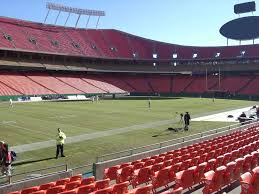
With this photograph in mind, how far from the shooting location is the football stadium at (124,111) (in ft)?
40.6

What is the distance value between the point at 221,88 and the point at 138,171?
85610 mm

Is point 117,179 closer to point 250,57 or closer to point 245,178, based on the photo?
point 245,178

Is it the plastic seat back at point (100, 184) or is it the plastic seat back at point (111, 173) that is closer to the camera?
the plastic seat back at point (100, 184)

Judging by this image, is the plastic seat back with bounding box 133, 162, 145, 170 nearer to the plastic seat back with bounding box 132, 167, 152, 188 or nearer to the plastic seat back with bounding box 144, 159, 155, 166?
the plastic seat back with bounding box 144, 159, 155, 166

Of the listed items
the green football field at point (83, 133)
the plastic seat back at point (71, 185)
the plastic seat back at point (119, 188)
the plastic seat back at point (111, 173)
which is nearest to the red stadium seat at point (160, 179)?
the plastic seat back at point (119, 188)

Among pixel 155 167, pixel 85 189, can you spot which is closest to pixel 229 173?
pixel 155 167

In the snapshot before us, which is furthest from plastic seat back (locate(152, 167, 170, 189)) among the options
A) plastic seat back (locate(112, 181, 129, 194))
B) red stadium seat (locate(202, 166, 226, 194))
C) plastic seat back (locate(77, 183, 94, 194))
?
Answer: plastic seat back (locate(77, 183, 94, 194))

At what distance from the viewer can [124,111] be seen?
47.3 m

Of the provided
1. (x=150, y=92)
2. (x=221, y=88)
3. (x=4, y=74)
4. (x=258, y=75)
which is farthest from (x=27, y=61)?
(x=258, y=75)

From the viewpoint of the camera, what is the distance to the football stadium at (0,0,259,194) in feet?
40.6

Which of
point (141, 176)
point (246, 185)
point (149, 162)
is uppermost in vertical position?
point (246, 185)

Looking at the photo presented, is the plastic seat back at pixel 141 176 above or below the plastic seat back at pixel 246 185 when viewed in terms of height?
below

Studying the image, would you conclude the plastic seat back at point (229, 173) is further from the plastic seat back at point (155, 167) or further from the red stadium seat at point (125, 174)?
the red stadium seat at point (125, 174)

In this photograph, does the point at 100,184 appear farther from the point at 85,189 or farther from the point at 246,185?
the point at 246,185
